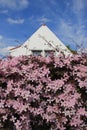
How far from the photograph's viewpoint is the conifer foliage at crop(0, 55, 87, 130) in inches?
208

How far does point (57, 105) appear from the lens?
17.5 ft

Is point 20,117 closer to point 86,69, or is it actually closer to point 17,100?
point 17,100

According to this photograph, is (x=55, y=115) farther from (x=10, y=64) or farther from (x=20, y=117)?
(x=10, y=64)

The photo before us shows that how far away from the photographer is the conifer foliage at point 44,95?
528 centimetres

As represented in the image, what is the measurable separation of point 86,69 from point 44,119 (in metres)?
0.99

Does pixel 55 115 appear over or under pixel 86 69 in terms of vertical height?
under

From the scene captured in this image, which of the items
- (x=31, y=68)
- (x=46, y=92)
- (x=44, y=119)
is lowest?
(x=44, y=119)

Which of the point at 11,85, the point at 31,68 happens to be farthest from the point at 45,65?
the point at 11,85

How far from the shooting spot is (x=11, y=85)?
209 inches

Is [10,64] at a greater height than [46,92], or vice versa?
[10,64]

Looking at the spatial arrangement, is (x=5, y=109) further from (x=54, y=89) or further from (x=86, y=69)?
(x=86, y=69)

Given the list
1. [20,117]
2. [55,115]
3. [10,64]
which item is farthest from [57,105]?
[10,64]

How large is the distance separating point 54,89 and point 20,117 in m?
0.65

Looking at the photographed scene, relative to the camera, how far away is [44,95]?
5.32 meters
